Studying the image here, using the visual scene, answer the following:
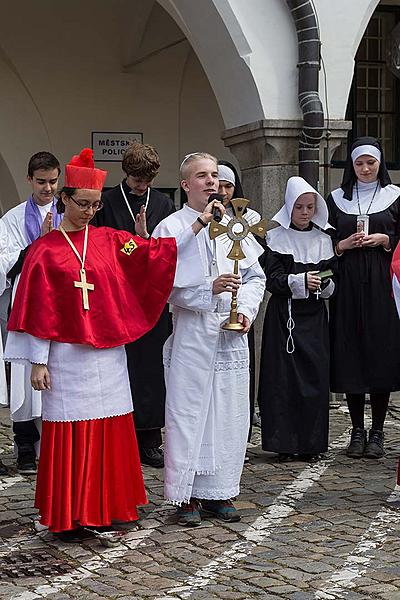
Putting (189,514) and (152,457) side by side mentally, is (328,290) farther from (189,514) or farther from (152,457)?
(189,514)

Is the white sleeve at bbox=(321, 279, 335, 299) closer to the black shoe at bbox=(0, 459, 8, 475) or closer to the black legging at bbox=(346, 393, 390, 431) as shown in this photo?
the black legging at bbox=(346, 393, 390, 431)

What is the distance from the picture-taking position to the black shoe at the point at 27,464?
7922 mm

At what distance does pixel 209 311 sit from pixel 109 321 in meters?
0.55

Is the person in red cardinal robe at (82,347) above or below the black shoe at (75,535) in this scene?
above

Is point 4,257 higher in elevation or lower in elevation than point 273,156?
lower

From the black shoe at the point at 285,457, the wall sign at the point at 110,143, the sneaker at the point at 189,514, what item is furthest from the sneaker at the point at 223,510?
the wall sign at the point at 110,143

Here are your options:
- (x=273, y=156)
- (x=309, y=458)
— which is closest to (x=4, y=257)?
(x=309, y=458)

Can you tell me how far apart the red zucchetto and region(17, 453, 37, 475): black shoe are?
244cm

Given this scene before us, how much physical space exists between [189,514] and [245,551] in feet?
1.92

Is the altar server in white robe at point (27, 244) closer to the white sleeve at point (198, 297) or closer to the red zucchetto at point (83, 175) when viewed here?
the red zucchetto at point (83, 175)

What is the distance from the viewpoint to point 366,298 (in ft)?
27.2

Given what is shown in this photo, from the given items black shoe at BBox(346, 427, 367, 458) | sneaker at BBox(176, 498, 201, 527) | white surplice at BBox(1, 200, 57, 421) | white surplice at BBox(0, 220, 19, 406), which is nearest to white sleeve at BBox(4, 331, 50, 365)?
sneaker at BBox(176, 498, 201, 527)

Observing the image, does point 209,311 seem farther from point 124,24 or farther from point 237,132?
point 124,24

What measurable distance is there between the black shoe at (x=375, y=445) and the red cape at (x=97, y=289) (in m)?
2.48
